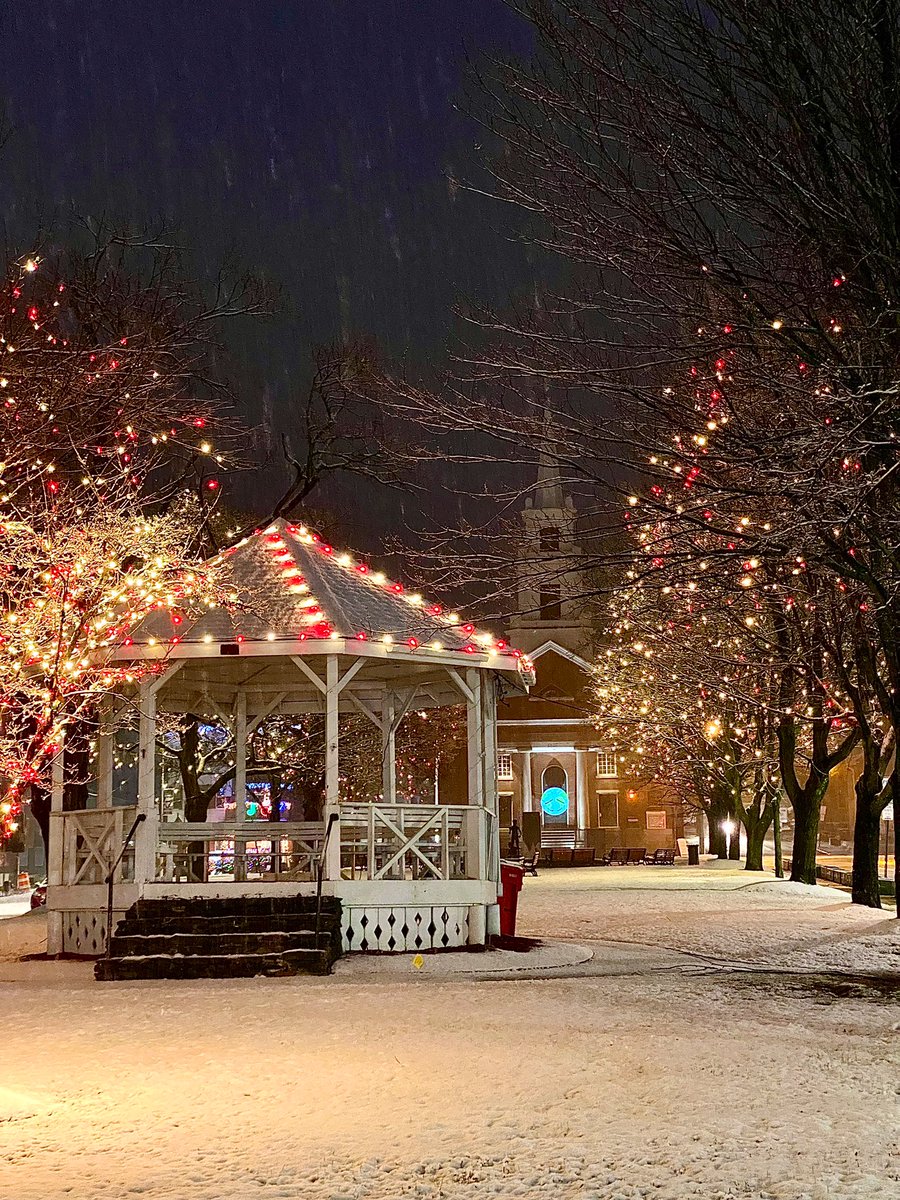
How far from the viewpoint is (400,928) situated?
16922 millimetres

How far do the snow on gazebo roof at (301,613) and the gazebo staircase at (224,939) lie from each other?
10.4ft

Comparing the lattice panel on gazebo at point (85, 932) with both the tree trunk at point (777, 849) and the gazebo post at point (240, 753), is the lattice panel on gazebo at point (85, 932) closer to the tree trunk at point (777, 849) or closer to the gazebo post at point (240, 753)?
the gazebo post at point (240, 753)

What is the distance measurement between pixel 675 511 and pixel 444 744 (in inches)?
1326

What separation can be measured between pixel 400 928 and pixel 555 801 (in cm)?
4720

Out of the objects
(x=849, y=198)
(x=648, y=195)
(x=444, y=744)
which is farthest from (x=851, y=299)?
(x=444, y=744)

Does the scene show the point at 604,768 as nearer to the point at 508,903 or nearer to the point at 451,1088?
the point at 508,903

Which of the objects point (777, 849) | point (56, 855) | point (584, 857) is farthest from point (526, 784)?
point (56, 855)

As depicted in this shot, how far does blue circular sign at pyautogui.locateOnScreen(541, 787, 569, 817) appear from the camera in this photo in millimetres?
63094

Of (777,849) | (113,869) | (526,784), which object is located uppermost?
(113,869)

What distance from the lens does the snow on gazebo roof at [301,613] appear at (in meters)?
16.6

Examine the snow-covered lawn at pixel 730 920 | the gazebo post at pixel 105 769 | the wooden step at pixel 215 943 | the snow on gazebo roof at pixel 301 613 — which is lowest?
the snow-covered lawn at pixel 730 920

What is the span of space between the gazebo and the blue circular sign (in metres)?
43.5

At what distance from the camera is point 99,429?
19953 mm

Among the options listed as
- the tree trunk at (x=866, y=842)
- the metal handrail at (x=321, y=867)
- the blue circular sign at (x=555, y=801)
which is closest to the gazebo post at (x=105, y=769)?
the metal handrail at (x=321, y=867)
